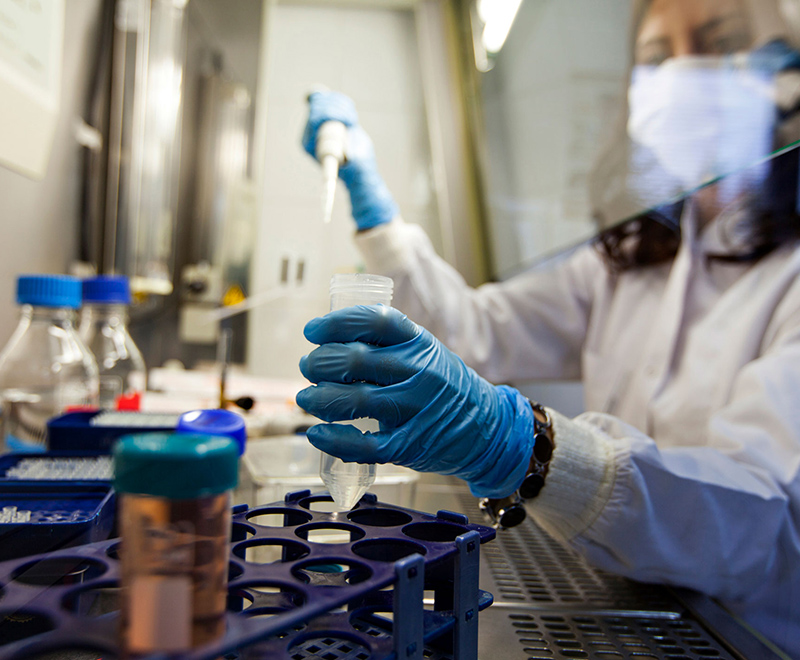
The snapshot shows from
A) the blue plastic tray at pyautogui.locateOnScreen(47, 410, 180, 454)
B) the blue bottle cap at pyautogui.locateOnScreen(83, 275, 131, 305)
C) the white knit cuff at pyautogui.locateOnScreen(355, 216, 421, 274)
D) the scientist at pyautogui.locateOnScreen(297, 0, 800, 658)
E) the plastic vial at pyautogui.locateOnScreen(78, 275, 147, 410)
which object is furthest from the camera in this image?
the white knit cuff at pyautogui.locateOnScreen(355, 216, 421, 274)

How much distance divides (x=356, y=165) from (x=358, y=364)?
106cm

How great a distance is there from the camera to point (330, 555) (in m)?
0.46

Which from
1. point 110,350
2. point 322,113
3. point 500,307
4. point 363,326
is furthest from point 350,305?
point 500,307

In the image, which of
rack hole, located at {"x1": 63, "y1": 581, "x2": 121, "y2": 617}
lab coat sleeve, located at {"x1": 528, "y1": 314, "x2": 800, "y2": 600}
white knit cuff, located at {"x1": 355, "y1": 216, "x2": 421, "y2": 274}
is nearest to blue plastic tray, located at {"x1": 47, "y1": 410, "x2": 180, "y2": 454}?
rack hole, located at {"x1": 63, "y1": 581, "x2": 121, "y2": 617}

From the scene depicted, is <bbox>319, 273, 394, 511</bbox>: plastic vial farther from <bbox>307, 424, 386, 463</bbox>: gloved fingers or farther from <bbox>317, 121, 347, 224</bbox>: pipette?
<bbox>317, 121, 347, 224</bbox>: pipette

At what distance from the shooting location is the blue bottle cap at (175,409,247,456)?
18.0 inches

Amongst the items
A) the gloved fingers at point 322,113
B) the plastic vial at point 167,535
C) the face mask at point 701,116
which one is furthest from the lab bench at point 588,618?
the gloved fingers at point 322,113

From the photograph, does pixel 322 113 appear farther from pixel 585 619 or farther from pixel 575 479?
pixel 585 619

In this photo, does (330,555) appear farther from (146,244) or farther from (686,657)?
(146,244)

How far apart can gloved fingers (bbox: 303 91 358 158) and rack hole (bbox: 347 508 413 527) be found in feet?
3.74

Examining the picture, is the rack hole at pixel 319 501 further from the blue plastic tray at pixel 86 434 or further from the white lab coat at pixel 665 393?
the blue plastic tray at pixel 86 434

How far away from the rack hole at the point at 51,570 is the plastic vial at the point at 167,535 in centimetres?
12

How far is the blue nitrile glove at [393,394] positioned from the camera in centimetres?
59

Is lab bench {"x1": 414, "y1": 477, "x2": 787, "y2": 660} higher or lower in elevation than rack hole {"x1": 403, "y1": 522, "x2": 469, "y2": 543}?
lower
